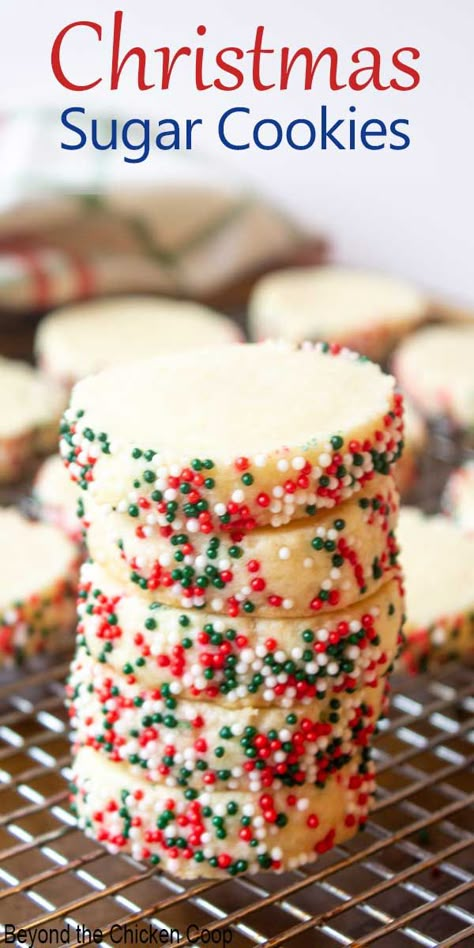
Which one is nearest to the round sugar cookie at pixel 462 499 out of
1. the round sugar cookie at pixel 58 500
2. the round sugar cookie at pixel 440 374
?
the round sugar cookie at pixel 440 374

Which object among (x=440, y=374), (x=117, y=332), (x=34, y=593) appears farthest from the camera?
(x=117, y=332)

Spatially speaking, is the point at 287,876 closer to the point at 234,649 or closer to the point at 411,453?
the point at 234,649

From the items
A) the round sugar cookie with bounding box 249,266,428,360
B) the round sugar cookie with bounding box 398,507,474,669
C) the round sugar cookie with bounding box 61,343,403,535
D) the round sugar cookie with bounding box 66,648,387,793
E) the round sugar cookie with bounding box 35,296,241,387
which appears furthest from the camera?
the round sugar cookie with bounding box 249,266,428,360

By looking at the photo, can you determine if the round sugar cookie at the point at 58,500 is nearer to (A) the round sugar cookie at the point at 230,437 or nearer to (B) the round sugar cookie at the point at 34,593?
(B) the round sugar cookie at the point at 34,593

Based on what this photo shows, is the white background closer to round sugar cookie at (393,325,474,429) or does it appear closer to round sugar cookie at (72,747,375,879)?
round sugar cookie at (393,325,474,429)

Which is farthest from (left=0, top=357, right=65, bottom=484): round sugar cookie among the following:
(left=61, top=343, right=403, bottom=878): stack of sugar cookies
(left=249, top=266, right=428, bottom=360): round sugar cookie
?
(left=61, top=343, right=403, bottom=878): stack of sugar cookies

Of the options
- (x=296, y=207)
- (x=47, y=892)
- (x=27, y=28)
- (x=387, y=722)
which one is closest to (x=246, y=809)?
(x=47, y=892)

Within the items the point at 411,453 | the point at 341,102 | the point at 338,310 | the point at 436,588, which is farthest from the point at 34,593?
the point at 341,102
